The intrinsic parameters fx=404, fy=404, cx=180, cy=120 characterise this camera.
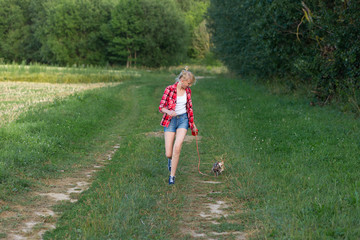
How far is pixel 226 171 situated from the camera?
878 cm

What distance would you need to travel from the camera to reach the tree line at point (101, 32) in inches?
2867

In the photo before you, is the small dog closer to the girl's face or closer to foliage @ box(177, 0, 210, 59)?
the girl's face

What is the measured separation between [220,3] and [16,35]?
200ft

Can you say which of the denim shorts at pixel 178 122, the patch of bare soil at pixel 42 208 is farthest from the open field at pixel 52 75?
the denim shorts at pixel 178 122

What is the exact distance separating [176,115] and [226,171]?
1754mm

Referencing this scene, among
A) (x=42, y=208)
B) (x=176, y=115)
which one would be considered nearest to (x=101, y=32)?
(x=176, y=115)

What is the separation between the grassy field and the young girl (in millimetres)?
613

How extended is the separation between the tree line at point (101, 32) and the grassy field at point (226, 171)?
58373 mm

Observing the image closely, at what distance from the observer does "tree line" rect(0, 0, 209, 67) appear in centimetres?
7281

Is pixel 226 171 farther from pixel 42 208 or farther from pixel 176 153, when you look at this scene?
pixel 42 208

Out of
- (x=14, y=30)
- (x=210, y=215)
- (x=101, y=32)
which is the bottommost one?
(x=210, y=215)

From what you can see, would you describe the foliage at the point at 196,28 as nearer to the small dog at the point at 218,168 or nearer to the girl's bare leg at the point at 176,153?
the small dog at the point at 218,168

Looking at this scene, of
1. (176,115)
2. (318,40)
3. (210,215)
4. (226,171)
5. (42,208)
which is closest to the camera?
(210,215)

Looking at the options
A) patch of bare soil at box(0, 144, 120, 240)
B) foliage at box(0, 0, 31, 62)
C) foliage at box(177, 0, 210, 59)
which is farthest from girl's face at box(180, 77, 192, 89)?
foliage at box(0, 0, 31, 62)
